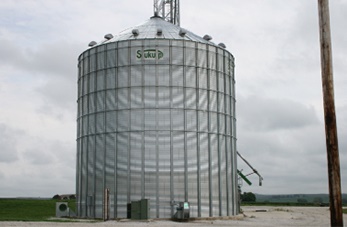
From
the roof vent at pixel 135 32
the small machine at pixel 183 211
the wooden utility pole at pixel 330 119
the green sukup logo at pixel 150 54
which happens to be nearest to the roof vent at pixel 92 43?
the roof vent at pixel 135 32

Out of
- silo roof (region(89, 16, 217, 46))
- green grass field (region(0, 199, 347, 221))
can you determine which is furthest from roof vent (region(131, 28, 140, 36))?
green grass field (region(0, 199, 347, 221))

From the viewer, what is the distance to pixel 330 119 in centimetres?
1455

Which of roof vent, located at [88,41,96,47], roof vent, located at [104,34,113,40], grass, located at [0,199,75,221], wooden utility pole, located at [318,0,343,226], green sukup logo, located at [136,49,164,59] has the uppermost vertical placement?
roof vent, located at [104,34,113,40]

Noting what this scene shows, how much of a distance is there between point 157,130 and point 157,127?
26cm

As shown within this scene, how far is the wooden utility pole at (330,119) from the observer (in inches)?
563

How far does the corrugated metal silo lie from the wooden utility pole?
26312mm

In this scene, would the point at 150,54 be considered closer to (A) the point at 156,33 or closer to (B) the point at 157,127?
(A) the point at 156,33

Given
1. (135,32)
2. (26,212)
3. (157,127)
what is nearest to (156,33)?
(135,32)

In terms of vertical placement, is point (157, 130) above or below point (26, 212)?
above

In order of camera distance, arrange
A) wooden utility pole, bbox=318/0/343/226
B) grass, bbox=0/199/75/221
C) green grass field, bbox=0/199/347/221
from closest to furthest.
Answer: wooden utility pole, bbox=318/0/343/226, grass, bbox=0/199/75/221, green grass field, bbox=0/199/347/221

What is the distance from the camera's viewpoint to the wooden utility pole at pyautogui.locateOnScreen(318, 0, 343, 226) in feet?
46.9

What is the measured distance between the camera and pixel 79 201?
44.8 meters

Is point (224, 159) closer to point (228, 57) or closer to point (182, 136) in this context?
point (182, 136)

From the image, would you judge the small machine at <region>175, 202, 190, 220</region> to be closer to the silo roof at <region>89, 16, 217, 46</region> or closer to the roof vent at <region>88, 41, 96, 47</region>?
the silo roof at <region>89, 16, 217, 46</region>
